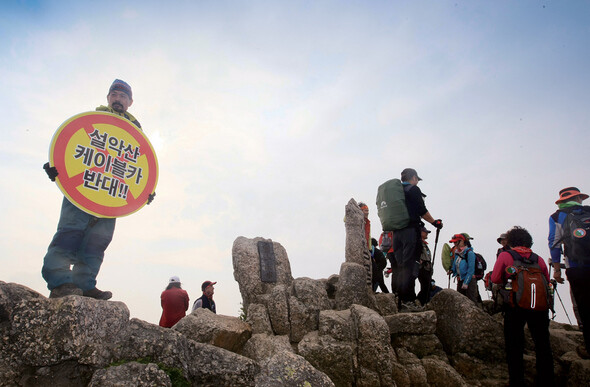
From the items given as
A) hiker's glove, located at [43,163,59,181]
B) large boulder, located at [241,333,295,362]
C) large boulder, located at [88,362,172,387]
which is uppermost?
hiker's glove, located at [43,163,59,181]

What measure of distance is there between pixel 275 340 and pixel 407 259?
3581 millimetres

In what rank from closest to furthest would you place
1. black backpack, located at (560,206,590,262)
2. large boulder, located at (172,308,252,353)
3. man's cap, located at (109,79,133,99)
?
man's cap, located at (109,79,133,99) → large boulder, located at (172,308,252,353) → black backpack, located at (560,206,590,262)

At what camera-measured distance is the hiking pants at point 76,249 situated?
17.8 ft

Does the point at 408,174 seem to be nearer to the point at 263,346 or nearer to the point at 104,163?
the point at 263,346

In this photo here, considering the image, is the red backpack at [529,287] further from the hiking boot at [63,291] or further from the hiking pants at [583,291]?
the hiking boot at [63,291]

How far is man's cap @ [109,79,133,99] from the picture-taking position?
6.44 m

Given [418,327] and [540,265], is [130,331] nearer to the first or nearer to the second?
[418,327]

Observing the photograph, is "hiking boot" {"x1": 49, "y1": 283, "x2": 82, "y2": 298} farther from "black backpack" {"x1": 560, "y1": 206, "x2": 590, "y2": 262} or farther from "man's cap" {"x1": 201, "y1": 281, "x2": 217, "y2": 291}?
"black backpack" {"x1": 560, "y1": 206, "x2": 590, "y2": 262}

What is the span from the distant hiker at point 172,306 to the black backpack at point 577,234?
836 cm

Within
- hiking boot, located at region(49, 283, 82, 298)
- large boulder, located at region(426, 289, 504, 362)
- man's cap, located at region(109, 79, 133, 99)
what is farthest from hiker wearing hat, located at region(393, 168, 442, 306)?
hiking boot, located at region(49, 283, 82, 298)

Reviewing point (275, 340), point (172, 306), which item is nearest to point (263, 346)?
point (275, 340)

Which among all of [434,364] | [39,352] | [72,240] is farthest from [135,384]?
[434,364]

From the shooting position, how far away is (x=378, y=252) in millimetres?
12406

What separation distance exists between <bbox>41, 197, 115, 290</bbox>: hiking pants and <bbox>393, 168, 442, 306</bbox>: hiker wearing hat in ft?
20.6
